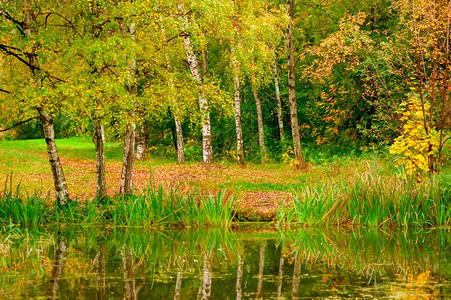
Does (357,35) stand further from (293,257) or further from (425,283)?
(425,283)

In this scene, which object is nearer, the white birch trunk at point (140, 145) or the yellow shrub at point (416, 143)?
the yellow shrub at point (416, 143)

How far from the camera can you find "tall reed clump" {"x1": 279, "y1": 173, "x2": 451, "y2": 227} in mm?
11703

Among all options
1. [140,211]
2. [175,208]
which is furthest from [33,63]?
[175,208]

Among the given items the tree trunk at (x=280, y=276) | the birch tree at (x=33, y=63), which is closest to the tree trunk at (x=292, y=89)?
the birch tree at (x=33, y=63)

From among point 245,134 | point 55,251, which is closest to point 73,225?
point 55,251

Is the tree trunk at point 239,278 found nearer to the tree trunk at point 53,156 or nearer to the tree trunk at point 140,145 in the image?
the tree trunk at point 53,156

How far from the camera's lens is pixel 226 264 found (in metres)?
8.48

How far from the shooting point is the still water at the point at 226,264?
674cm

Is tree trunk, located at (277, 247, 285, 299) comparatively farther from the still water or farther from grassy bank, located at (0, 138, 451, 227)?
grassy bank, located at (0, 138, 451, 227)

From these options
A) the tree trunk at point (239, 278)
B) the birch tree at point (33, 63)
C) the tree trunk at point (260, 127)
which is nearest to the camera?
the tree trunk at point (239, 278)

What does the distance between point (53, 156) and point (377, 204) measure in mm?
7297

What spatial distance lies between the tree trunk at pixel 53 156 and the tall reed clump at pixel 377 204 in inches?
207

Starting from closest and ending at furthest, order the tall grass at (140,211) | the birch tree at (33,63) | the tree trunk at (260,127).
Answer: the birch tree at (33,63), the tall grass at (140,211), the tree trunk at (260,127)

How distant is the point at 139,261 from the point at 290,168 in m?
14.8
